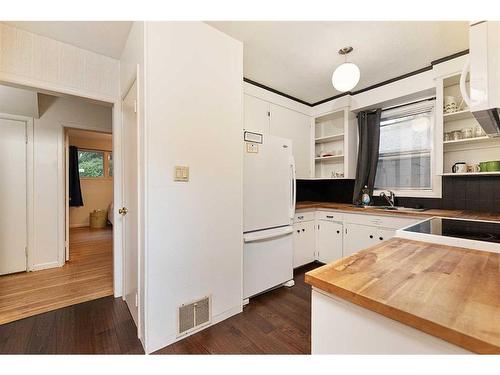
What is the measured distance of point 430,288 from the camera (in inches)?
26.5

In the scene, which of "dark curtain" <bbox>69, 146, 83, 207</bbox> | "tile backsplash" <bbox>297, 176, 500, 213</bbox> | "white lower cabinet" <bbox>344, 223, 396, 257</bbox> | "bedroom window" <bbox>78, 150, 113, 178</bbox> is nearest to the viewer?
"tile backsplash" <bbox>297, 176, 500, 213</bbox>

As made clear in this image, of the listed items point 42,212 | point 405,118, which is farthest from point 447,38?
point 42,212

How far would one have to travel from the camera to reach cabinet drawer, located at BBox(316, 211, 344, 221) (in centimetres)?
288

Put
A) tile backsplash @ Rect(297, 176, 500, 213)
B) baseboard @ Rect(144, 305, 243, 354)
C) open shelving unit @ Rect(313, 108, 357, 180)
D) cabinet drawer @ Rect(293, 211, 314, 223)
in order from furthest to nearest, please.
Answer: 1. open shelving unit @ Rect(313, 108, 357, 180)
2. cabinet drawer @ Rect(293, 211, 314, 223)
3. tile backsplash @ Rect(297, 176, 500, 213)
4. baseboard @ Rect(144, 305, 243, 354)

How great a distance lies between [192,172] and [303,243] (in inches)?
72.3

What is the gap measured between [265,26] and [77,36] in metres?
1.57

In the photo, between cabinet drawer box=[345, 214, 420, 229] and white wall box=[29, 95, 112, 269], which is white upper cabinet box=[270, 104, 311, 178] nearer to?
cabinet drawer box=[345, 214, 420, 229]

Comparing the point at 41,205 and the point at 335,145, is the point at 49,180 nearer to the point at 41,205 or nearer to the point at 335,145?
the point at 41,205

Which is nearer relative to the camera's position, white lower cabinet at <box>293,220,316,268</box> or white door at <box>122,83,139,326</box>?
white door at <box>122,83,139,326</box>

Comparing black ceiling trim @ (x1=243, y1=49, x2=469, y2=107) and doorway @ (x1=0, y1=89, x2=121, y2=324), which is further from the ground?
black ceiling trim @ (x1=243, y1=49, x2=469, y2=107)

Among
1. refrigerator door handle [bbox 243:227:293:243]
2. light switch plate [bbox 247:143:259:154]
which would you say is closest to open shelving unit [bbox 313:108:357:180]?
refrigerator door handle [bbox 243:227:293:243]

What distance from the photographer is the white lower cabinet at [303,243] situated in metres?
2.85

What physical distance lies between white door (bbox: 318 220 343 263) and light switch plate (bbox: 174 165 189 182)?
80.0 inches
